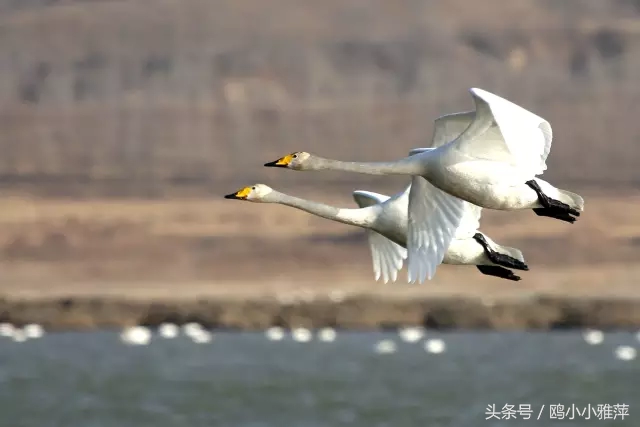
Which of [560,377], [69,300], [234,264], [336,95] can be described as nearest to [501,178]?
[560,377]

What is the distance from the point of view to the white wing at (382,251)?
13.9m

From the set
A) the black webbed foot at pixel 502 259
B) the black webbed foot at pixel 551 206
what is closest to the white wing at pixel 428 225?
the black webbed foot at pixel 502 259

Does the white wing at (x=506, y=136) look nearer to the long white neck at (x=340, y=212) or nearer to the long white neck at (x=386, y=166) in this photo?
the long white neck at (x=386, y=166)

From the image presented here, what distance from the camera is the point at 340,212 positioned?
12.9 m

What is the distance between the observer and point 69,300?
26703mm

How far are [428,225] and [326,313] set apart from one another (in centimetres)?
1361

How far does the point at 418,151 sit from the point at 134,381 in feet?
40.1

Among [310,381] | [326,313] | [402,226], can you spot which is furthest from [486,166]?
[326,313]

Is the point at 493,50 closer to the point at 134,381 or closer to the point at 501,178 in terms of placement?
the point at 134,381

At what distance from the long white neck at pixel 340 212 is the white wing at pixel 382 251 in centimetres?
82

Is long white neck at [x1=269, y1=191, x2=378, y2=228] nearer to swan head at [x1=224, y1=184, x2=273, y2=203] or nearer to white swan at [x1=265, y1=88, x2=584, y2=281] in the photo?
swan head at [x1=224, y1=184, x2=273, y2=203]

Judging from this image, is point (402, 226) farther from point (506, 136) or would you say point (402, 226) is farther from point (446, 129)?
point (506, 136)

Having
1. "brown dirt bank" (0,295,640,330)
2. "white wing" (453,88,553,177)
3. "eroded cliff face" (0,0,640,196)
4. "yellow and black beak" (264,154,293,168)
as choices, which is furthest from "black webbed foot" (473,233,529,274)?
"eroded cliff face" (0,0,640,196)

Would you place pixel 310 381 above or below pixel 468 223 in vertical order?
above
